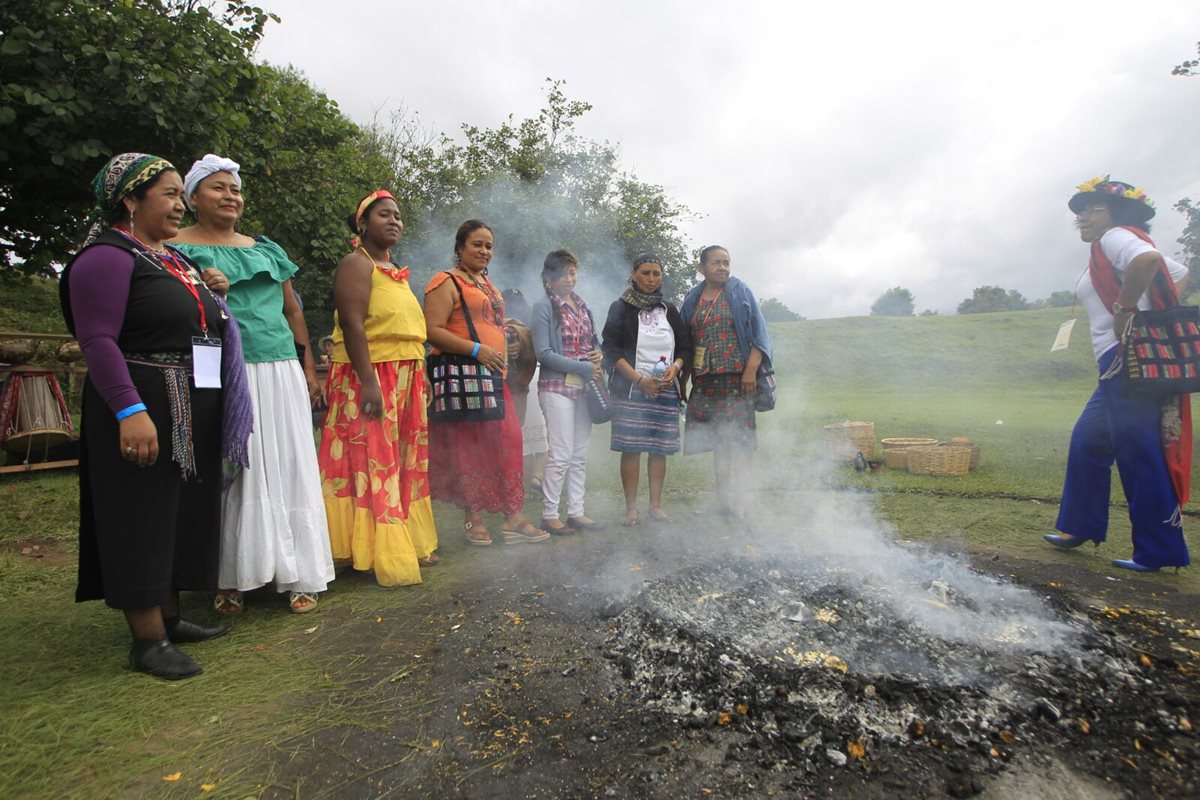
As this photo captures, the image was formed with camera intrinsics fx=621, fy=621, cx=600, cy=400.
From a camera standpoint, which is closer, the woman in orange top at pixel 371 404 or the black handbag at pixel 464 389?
the woman in orange top at pixel 371 404

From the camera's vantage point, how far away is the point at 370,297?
11.0ft

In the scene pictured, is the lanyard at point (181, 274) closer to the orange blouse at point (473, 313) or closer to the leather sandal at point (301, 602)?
the leather sandal at point (301, 602)

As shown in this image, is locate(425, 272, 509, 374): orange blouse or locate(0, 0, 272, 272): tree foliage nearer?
locate(425, 272, 509, 374): orange blouse

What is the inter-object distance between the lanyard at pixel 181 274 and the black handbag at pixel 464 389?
4.69 feet

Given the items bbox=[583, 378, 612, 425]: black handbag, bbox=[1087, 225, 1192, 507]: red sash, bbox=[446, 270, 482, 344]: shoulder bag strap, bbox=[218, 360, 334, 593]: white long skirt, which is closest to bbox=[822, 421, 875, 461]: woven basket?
bbox=[1087, 225, 1192, 507]: red sash

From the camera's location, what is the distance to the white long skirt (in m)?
2.83

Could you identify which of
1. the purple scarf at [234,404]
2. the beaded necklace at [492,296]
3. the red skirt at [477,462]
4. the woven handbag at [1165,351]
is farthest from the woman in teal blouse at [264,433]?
the woven handbag at [1165,351]

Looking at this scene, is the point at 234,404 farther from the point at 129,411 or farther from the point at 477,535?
the point at 477,535

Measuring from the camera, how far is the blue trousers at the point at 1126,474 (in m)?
3.43

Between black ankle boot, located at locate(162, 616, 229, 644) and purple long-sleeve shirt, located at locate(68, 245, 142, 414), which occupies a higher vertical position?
purple long-sleeve shirt, located at locate(68, 245, 142, 414)

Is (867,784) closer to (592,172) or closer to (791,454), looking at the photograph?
(791,454)

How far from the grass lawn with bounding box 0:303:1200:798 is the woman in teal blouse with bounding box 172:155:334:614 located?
0.23 m

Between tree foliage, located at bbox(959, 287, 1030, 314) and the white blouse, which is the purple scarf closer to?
the white blouse

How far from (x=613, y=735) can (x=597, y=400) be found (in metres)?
2.70
